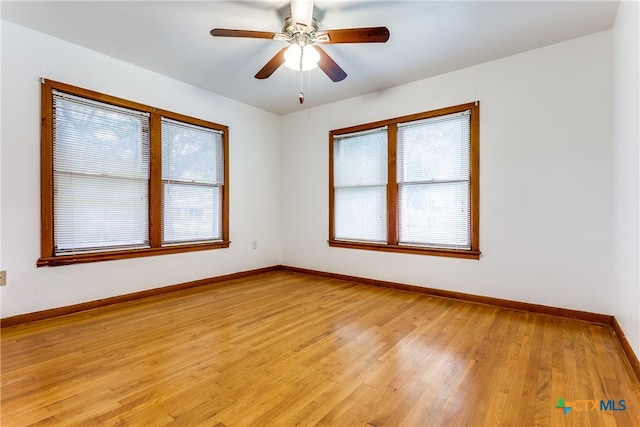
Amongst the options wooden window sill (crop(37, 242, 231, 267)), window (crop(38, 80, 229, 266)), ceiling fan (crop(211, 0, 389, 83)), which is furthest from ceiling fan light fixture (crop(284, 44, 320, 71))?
wooden window sill (crop(37, 242, 231, 267))

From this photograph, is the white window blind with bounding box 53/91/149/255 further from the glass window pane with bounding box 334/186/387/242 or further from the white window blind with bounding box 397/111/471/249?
the white window blind with bounding box 397/111/471/249

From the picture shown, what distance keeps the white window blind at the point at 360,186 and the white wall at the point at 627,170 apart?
2.28 meters

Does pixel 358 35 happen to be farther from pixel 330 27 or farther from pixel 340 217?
pixel 340 217

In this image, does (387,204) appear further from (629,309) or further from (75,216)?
(75,216)

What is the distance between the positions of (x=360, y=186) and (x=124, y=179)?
117 inches

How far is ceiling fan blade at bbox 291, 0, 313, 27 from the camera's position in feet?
7.11

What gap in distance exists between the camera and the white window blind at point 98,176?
2.98m

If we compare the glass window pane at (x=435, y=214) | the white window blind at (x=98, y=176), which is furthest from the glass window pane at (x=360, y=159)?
the white window blind at (x=98, y=176)

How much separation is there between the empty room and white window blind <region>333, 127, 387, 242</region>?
1.4 inches

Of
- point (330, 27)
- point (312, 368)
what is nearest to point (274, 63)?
point (330, 27)

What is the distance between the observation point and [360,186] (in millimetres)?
A: 4395

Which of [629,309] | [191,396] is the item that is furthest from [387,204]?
[191,396]

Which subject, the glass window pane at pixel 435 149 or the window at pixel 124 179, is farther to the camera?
the glass window pane at pixel 435 149

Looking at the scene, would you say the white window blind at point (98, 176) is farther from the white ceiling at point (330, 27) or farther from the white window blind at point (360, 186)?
the white window blind at point (360, 186)
